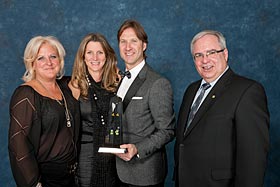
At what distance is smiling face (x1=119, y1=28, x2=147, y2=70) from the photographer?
2.56 m

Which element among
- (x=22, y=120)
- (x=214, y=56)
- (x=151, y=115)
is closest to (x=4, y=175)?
(x=22, y=120)

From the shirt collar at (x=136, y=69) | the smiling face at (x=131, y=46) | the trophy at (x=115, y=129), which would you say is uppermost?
the smiling face at (x=131, y=46)

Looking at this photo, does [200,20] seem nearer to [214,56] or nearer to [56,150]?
[214,56]

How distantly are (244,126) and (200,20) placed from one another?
2.13 m

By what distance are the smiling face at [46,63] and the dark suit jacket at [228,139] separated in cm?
100

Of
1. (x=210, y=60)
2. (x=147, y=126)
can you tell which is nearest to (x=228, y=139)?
(x=210, y=60)

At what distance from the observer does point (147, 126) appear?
8.16 feet

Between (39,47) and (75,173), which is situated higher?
(39,47)

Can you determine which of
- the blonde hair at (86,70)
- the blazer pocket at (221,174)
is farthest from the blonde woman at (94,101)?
the blazer pocket at (221,174)

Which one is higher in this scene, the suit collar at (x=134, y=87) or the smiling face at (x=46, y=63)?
the smiling face at (x=46, y=63)

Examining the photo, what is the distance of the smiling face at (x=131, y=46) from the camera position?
2557 mm

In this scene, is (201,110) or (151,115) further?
(151,115)

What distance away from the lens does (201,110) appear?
212cm

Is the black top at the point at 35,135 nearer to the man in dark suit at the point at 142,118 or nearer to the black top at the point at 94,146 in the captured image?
the black top at the point at 94,146
